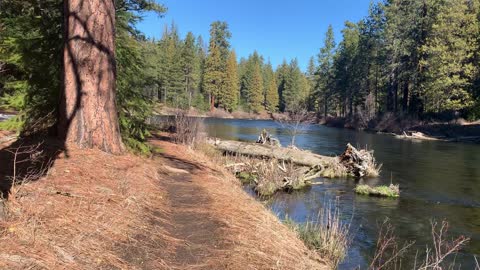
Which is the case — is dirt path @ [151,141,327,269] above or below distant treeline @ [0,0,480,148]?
below

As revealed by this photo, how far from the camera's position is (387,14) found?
2047 inches

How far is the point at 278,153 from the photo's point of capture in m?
17.9

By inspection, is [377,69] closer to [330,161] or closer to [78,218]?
[330,161]

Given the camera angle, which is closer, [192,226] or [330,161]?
[192,226]

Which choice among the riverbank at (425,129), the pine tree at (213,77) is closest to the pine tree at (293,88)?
the pine tree at (213,77)

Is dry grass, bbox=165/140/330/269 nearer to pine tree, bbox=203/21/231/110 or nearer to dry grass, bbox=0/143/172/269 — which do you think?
dry grass, bbox=0/143/172/269

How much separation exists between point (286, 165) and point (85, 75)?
30.9 feet

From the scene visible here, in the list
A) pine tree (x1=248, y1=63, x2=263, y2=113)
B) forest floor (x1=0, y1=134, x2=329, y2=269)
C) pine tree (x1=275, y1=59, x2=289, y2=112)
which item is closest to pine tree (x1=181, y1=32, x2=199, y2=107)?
pine tree (x1=248, y1=63, x2=263, y2=113)

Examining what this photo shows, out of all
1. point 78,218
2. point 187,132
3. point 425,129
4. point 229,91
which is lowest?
point 78,218

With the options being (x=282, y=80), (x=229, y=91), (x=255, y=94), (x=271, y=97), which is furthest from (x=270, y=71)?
(x=229, y=91)

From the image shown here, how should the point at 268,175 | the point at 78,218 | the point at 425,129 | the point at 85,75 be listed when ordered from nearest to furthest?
1. the point at 78,218
2. the point at 85,75
3. the point at 268,175
4. the point at 425,129

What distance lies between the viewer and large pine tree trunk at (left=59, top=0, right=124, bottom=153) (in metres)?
7.53

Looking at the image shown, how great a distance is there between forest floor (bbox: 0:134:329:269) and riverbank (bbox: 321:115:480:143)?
34.6 metres

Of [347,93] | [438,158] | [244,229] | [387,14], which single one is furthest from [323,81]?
[244,229]
